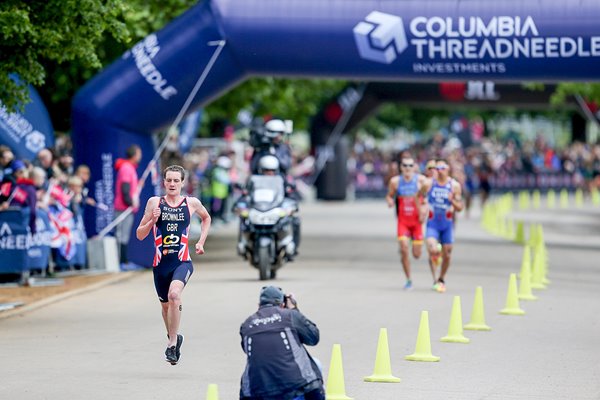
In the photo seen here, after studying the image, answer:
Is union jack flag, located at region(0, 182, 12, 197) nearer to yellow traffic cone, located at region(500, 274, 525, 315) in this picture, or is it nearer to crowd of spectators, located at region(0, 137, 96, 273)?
crowd of spectators, located at region(0, 137, 96, 273)

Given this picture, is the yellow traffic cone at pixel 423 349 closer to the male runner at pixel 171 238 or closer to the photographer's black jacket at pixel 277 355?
the male runner at pixel 171 238

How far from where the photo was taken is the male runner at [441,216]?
1977 cm

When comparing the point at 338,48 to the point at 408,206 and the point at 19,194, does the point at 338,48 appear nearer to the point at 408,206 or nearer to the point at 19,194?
the point at 408,206

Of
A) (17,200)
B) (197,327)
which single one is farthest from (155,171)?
(197,327)

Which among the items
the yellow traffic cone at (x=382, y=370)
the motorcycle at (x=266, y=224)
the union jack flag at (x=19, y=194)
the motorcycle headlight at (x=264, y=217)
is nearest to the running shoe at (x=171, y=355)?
the yellow traffic cone at (x=382, y=370)

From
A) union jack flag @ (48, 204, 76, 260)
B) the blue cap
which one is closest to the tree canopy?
the blue cap

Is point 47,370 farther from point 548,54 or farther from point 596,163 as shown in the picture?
point 596,163

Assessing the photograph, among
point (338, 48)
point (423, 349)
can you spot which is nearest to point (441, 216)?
point (338, 48)

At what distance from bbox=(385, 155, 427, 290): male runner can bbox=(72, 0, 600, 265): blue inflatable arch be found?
2.42 metres

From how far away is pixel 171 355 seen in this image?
12.6 metres

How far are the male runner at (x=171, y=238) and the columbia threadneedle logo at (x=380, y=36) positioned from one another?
30.6 ft

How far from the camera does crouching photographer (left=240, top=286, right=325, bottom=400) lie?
9297 millimetres

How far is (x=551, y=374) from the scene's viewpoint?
494 inches

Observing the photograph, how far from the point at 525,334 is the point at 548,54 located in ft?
23.7
